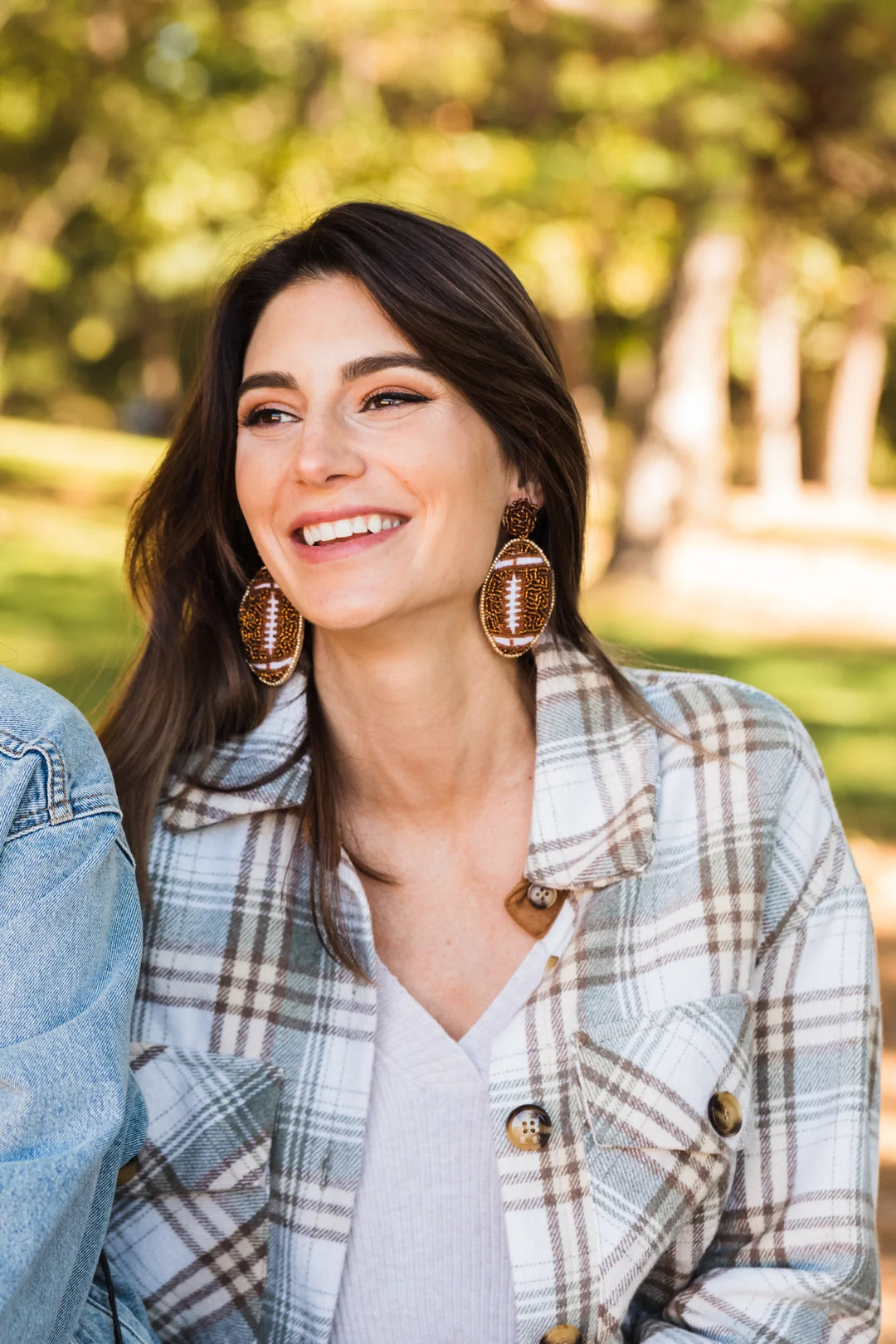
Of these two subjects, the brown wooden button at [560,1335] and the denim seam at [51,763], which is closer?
the denim seam at [51,763]

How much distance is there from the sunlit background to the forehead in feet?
10.7

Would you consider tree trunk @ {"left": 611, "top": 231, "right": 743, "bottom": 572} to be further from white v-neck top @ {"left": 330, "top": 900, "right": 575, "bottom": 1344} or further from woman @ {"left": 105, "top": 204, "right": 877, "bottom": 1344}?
white v-neck top @ {"left": 330, "top": 900, "right": 575, "bottom": 1344}

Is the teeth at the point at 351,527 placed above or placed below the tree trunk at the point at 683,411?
below

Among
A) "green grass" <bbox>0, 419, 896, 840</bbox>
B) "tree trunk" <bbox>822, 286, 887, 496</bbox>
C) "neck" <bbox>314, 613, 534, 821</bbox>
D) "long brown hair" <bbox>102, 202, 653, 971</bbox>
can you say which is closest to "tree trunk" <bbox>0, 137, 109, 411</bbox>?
"green grass" <bbox>0, 419, 896, 840</bbox>

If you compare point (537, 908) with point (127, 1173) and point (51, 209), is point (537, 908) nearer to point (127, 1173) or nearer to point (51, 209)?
point (127, 1173)

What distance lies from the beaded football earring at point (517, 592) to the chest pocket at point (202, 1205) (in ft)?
2.72

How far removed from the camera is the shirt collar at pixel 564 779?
244cm

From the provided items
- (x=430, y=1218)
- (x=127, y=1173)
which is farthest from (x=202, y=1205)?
(x=430, y=1218)

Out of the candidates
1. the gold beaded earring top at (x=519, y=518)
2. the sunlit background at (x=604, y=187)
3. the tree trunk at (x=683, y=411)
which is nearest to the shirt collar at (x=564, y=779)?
the gold beaded earring top at (x=519, y=518)

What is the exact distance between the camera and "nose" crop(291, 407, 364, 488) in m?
2.36

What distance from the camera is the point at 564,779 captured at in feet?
8.32

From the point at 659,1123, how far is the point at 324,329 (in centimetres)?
131

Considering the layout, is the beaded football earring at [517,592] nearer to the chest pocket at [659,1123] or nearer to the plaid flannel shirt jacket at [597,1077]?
the plaid flannel shirt jacket at [597,1077]

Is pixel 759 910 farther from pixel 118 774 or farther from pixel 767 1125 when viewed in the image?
pixel 118 774
